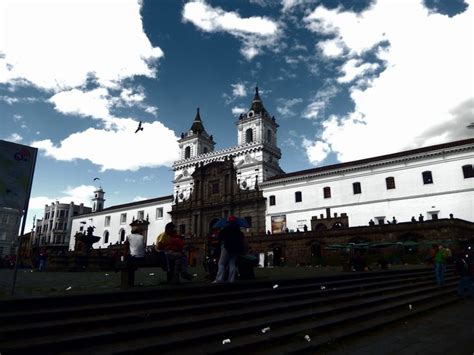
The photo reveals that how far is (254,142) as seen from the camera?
45.7 meters

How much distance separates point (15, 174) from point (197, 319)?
4.47 meters

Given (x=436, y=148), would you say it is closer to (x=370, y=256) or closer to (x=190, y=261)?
(x=370, y=256)

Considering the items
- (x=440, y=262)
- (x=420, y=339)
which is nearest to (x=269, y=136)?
(x=440, y=262)

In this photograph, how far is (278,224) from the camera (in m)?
40.2

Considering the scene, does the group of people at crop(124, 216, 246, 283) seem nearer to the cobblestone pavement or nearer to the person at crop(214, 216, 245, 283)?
the person at crop(214, 216, 245, 283)

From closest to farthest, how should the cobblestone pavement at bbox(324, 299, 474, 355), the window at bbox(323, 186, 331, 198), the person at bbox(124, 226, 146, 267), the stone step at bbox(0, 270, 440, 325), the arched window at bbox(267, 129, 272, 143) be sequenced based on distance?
the stone step at bbox(0, 270, 440, 325) → the cobblestone pavement at bbox(324, 299, 474, 355) → the person at bbox(124, 226, 146, 267) → the window at bbox(323, 186, 331, 198) → the arched window at bbox(267, 129, 272, 143)

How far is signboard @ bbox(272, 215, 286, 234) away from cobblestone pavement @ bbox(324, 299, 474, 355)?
3092 centimetres

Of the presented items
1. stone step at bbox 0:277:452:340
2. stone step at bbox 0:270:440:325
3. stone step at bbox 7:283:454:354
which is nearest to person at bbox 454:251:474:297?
stone step at bbox 0:277:452:340

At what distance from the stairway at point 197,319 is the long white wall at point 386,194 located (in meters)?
26.4

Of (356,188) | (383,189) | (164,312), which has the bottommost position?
(164,312)

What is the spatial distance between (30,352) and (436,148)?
36606 mm

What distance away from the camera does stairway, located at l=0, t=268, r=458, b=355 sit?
4305 millimetres

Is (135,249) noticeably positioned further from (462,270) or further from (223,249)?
(462,270)

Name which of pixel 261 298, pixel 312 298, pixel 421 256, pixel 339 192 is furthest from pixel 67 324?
pixel 339 192
